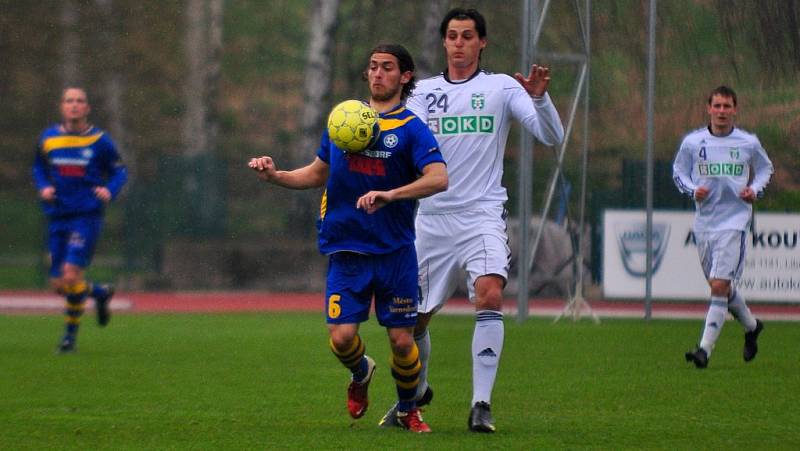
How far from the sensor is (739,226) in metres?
13.0

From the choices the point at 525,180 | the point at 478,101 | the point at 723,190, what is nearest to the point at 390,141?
the point at 478,101

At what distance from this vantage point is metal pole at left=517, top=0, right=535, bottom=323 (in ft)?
58.8

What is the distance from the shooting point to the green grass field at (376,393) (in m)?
8.03

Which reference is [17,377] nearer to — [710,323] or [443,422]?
[443,422]

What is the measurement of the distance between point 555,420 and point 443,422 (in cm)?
61

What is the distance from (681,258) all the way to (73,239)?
26.6 feet

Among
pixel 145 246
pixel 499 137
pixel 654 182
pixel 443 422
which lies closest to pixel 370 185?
pixel 499 137

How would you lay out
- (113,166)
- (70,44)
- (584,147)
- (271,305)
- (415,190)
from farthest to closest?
1. (70,44)
2. (271,305)
3. (584,147)
4. (113,166)
5. (415,190)

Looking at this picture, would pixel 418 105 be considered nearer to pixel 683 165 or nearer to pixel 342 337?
pixel 342 337

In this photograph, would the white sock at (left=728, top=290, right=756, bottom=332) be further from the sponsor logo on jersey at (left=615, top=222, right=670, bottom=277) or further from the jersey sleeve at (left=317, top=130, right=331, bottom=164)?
the sponsor logo on jersey at (left=615, top=222, right=670, bottom=277)

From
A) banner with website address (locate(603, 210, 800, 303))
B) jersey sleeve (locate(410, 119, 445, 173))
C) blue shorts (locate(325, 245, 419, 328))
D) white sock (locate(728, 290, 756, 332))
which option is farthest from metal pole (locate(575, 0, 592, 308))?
blue shorts (locate(325, 245, 419, 328))

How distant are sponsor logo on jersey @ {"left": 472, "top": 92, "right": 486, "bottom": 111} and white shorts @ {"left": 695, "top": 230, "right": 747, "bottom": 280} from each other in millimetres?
4852

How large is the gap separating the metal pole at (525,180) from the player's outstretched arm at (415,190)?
993 cm

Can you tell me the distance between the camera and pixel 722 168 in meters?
13.1
